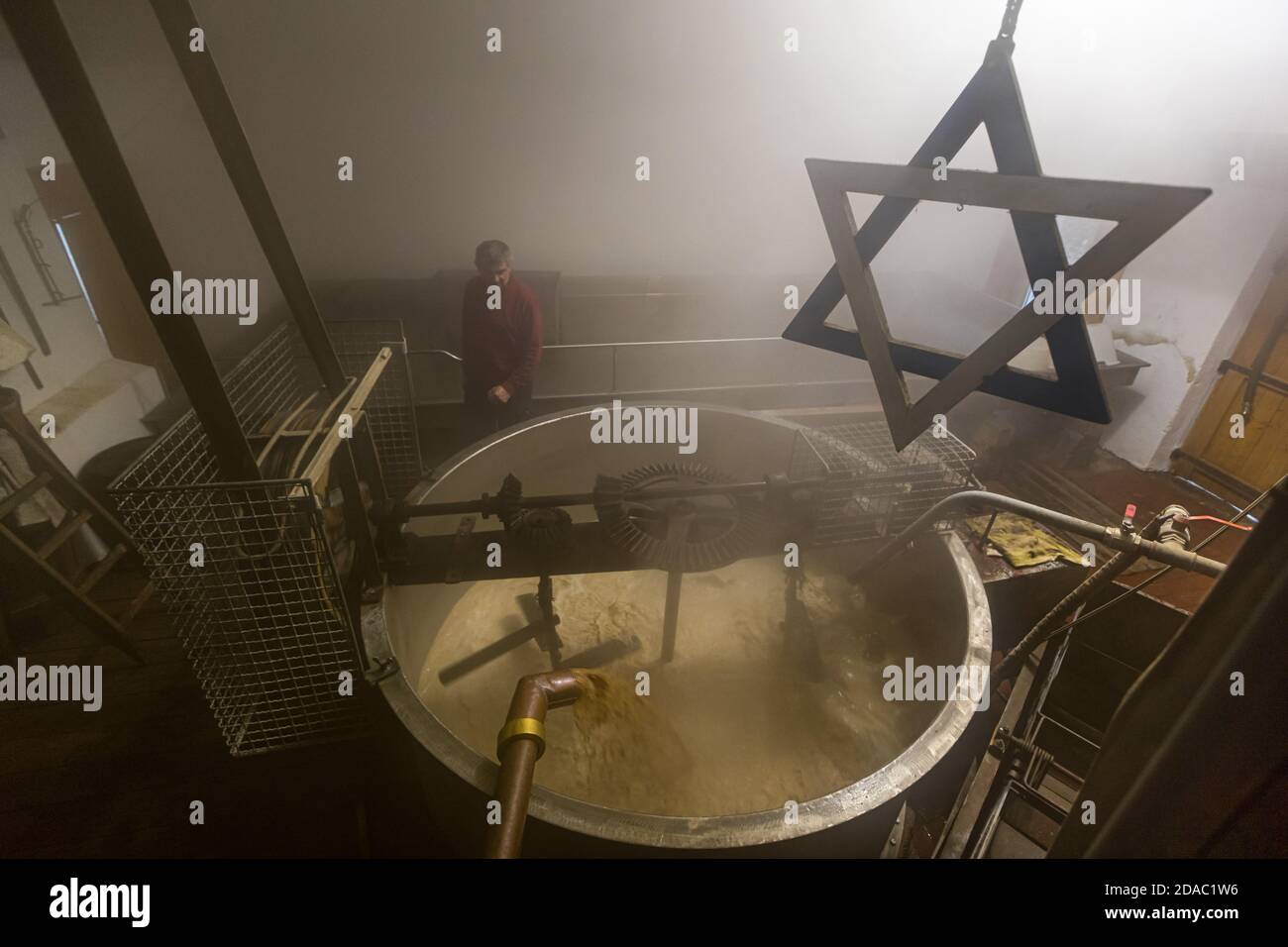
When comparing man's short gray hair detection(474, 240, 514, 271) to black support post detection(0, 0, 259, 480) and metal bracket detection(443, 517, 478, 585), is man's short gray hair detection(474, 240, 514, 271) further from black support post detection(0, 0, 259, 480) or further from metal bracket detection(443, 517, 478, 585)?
black support post detection(0, 0, 259, 480)

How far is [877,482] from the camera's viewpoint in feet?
7.34

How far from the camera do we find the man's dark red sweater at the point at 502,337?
134 inches

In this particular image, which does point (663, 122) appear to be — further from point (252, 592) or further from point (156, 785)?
point (156, 785)

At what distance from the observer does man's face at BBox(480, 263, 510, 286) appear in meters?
3.25

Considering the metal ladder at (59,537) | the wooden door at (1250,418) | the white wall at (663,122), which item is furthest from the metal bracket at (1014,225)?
the wooden door at (1250,418)

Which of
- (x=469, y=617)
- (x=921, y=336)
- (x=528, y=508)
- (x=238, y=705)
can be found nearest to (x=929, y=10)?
(x=921, y=336)

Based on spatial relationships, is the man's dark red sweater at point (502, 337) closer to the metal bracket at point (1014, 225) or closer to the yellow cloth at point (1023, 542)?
the metal bracket at point (1014, 225)

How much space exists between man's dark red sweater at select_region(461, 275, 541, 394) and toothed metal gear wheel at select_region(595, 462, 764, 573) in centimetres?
154

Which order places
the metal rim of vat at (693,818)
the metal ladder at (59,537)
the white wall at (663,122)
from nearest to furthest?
the metal rim of vat at (693,818), the metal ladder at (59,537), the white wall at (663,122)

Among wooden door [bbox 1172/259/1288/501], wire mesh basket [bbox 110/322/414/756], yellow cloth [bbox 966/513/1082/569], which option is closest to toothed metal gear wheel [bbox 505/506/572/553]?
wire mesh basket [bbox 110/322/414/756]

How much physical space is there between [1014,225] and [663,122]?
11.6 feet

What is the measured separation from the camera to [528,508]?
210cm

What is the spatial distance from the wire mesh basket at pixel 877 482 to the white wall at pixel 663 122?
247 cm
